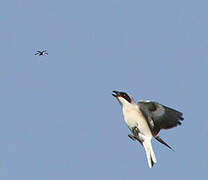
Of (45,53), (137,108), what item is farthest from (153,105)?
(45,53)

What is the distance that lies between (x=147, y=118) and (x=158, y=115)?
1.34 ft

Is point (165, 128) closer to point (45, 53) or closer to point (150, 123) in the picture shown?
point (150, 123)

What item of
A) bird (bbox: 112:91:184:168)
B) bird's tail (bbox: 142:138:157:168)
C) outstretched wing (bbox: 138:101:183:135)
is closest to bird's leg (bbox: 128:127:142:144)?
bird (bbox: 112:91:184:168)

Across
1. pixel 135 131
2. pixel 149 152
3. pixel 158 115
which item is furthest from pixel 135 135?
pixel 158 115

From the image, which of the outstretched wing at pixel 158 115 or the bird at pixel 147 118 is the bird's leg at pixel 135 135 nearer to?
the bird at pixel 147 118

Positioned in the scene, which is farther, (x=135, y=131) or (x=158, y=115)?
(x=135, y=131)

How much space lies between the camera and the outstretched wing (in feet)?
65.7

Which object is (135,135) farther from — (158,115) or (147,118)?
(158,115)

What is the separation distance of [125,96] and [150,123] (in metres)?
1.01

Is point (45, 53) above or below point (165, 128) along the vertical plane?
above

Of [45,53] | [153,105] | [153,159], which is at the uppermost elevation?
[45,53]

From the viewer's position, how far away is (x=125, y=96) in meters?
20.5

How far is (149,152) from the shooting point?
67.9ft

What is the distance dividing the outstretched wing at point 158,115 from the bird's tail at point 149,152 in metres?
0.33
